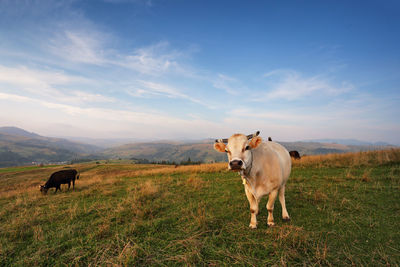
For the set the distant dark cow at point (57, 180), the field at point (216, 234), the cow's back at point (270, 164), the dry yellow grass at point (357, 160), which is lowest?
the distant dark cow at point (57, 180)

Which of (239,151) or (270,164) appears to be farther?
(270,164)

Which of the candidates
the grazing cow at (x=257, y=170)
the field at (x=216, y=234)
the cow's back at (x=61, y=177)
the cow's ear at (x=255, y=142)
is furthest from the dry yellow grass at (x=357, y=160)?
the cow's back at (x=61, y=177)

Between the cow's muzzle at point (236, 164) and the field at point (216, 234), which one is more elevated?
the cow's muzzle at point (236, 164)

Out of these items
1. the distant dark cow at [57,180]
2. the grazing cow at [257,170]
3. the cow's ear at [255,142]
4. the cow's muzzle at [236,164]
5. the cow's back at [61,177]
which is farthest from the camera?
the cow's back at [61,177]

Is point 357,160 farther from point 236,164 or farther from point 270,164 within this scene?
point 236,164

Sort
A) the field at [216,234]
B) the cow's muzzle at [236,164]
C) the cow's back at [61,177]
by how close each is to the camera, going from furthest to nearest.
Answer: the cow's back at [61,177] < the cow's muzzle at [236,164] < the field at [216,234]

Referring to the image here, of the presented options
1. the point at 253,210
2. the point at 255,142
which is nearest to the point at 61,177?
the point at 253,210

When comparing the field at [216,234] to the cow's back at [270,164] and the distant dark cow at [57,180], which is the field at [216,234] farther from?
the distant dark cow at [57,180]

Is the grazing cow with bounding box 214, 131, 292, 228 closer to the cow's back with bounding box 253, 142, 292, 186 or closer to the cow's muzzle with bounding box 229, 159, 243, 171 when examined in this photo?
the cow's back with bounding box 253, 142, 292, 186

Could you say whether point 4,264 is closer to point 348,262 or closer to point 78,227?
point 78,227

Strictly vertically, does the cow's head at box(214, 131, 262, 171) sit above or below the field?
above

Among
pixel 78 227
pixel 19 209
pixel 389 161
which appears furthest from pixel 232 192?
pixel 389 161

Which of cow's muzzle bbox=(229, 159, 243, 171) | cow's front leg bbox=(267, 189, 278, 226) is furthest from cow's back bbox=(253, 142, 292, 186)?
cow's muzzle bbox=(229, 159, 243, 171)

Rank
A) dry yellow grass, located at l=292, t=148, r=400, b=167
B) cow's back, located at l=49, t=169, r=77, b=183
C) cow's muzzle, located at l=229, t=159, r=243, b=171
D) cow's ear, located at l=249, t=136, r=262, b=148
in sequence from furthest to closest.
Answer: dry yellow grass, located at l=292, t=148, r=400, b=167, cow's back, located at l=49, t=169, r=77, b=183, cow's ear, located at l=249, t=136, r=262, b=148, cow's muzzle, located at l=229, t=159, r=243, b=171
